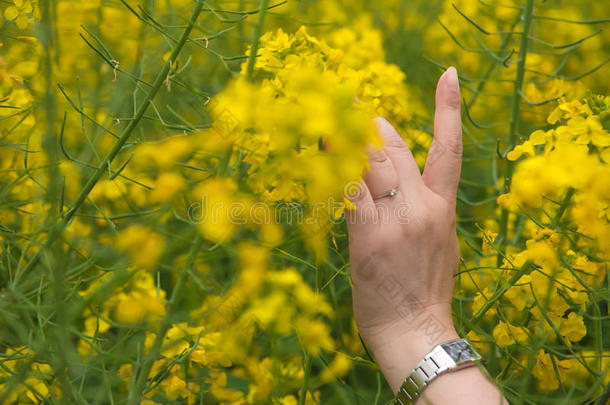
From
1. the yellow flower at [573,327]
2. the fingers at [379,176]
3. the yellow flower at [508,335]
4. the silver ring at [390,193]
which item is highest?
the fingers at [379,176]

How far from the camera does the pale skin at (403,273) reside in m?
0.82

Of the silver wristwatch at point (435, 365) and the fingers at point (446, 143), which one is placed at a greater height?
the fingers at point (446, 143)

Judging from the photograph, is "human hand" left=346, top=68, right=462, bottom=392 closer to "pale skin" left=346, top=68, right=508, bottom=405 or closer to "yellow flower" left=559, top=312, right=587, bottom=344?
"pale skin" left=346, top=68, right=508, bottom=405

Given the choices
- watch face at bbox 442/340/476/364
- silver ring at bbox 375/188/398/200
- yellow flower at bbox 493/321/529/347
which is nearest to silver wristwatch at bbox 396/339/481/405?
watch face at bbox 442/340/476/364

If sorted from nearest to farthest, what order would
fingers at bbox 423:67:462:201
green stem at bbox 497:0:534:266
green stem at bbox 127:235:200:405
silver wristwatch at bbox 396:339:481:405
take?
green stem at bbox 127:235:200:405 → silver wristwatch at bbox 396:339:481:405 → fingers at bbox 423:67:462:201 → green stem at bbox 497:0:534:266

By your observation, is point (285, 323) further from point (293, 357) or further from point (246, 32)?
point (246, 32)

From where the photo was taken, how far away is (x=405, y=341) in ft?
2.77

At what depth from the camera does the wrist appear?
84 centimetres

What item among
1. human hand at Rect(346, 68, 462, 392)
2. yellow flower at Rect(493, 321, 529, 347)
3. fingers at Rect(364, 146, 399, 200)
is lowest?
yellow flower at Rect(493, 321, 529, 347)

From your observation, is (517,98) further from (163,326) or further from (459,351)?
(163,326)

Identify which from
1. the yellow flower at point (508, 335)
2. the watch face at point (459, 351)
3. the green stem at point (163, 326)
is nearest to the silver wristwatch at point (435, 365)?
the watch face at point (459, 351)

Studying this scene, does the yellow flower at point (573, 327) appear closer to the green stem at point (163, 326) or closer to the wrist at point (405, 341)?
the wrist at point (405, 341)

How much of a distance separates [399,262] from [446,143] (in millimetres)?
252

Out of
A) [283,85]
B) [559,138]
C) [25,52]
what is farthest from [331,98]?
[25,52]
